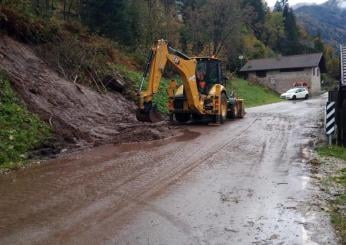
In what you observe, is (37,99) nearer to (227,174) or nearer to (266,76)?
(227,174)

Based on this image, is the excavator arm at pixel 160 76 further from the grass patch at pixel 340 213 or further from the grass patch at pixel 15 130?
the grass patch at pixel 340 213

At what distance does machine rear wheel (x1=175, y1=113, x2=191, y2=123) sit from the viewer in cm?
2212

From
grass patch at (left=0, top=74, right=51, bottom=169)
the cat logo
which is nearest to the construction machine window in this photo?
the cat logo

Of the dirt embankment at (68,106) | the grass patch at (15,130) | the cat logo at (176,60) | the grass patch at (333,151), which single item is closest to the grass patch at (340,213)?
the grass patch at (333,151)

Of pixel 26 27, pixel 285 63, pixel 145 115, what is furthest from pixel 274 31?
pixel 145 115

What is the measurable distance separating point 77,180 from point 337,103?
9157 mm

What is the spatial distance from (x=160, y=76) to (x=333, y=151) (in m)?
7.87

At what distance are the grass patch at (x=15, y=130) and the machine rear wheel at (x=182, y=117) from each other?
867 cm

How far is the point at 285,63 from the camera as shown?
7988 centimetres

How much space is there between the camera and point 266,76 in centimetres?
8100

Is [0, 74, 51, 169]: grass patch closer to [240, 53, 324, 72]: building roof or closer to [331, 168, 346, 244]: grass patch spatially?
[331, 168, 346, 244]: grass patch

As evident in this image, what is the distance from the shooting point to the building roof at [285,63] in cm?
7756

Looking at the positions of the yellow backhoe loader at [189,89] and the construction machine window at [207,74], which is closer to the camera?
the yellow backhoe loader at [189,89]

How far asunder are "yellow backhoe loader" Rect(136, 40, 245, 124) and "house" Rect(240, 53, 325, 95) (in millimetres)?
55035
